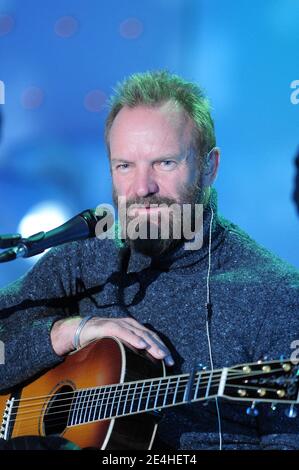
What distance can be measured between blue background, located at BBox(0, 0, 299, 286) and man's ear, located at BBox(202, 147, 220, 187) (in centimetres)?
21

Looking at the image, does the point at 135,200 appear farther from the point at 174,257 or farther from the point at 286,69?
the point at 286,69

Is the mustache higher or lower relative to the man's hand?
higher

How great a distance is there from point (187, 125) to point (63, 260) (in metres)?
0.60

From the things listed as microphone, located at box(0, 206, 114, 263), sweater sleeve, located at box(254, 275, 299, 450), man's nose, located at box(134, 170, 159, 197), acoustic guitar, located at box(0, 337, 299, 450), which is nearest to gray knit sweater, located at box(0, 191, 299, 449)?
sweater sleeve, located at box(254, 275, 299, 450)

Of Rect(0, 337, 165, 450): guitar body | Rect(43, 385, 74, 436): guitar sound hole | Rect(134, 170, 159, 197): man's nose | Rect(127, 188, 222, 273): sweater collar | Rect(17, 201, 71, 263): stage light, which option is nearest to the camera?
Rect(0, 337, 165, 450): guitar body

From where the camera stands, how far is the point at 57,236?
181cm

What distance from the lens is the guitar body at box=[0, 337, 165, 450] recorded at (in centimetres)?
176

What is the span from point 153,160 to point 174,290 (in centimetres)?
39

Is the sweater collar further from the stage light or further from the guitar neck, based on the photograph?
the stage light

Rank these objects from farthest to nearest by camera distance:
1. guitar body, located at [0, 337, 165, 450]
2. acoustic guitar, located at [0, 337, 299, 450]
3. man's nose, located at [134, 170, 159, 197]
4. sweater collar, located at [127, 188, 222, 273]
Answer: sweater collar, located at [127, 188, 222, 273]
man's nose, located at [134, 170, 159, 197]
guitar body, located at [0, 337, 165, 450]
acoustic guitar, located at [0, 337, 299, 450]

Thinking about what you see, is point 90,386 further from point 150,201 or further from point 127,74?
point 127,74

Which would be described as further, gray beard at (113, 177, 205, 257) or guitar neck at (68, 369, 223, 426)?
gray beard at (113, 177, 205, 257)

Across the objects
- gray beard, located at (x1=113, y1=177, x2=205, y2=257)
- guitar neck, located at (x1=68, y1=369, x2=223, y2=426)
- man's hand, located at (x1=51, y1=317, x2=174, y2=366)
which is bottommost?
guitar neck, located at (x1=68, y1=369, x2=223, y2=426)

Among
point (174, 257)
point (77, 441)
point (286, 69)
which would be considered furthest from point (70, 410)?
point (286, 69)
